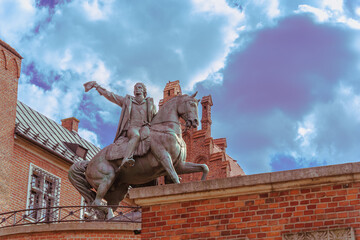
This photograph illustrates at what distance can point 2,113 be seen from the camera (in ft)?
78.7

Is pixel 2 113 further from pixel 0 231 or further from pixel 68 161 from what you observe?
pixel 0 231

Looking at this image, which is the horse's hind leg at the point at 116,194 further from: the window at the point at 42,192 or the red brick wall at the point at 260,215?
the red brick wall at the point at 260,215

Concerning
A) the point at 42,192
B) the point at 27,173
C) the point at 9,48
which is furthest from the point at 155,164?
the point at 9,48

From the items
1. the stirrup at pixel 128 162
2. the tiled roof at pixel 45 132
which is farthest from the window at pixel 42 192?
the stirrup at pixel 128 162

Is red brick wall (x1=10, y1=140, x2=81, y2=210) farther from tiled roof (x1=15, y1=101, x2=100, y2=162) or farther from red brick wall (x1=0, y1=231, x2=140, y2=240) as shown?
red brick wall (x1=0, y1=231, x2=140, y2=240)

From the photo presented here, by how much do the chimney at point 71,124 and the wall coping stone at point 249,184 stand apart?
26.6 m

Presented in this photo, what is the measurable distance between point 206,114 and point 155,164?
1860 cm

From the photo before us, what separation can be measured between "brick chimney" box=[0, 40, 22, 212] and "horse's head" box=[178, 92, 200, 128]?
908 cm

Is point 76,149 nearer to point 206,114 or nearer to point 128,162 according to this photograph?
point 206,114

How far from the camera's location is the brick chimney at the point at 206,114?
33.7 metres

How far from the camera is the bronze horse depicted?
15836mm

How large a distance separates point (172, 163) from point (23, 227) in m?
3.76

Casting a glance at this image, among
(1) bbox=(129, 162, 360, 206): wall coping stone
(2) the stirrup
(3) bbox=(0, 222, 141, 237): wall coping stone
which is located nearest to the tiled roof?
(3) bbox=(0, 222, 141, 237): wall coping stone

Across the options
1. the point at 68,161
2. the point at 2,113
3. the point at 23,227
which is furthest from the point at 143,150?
the point at 68,161
